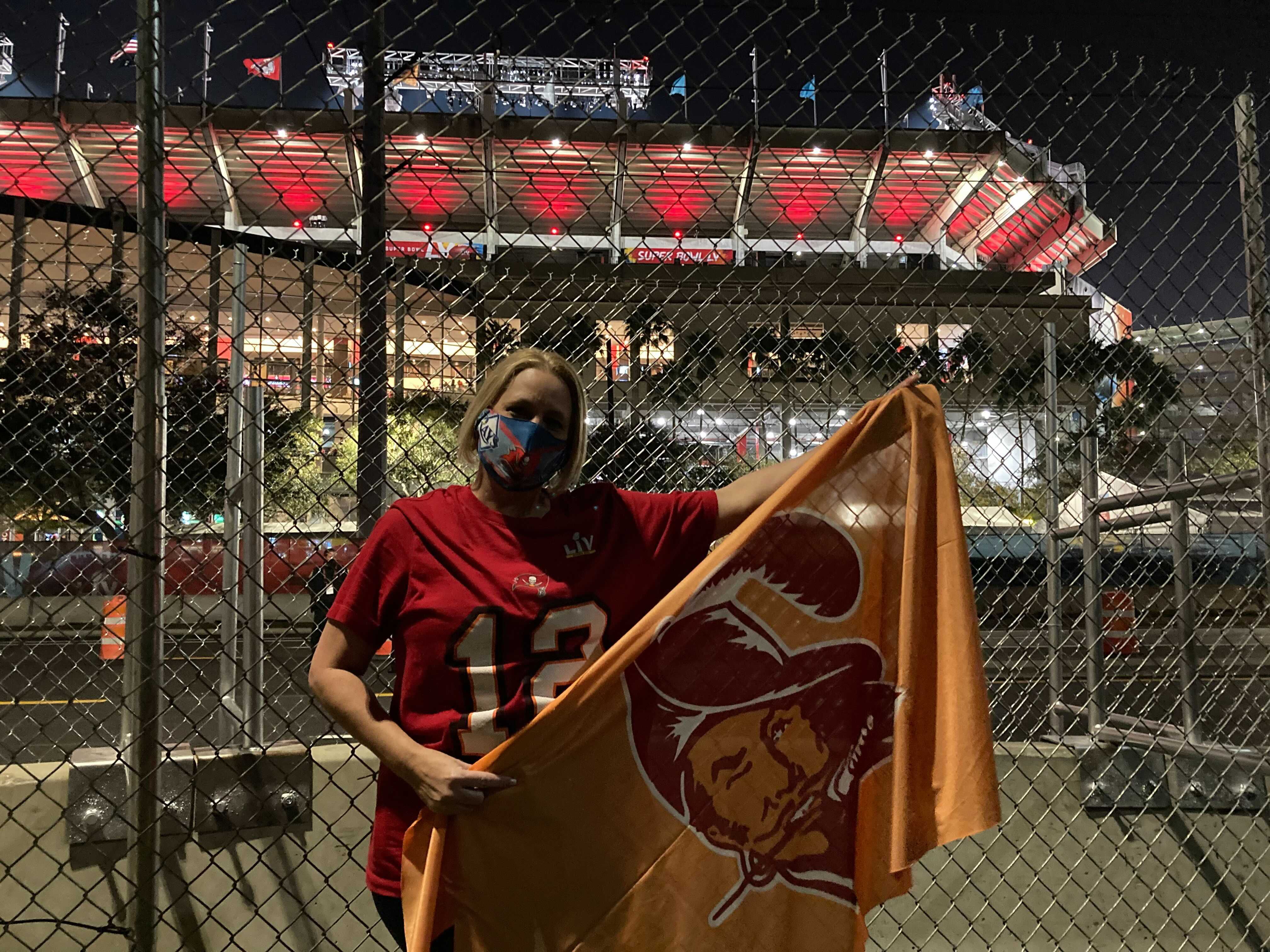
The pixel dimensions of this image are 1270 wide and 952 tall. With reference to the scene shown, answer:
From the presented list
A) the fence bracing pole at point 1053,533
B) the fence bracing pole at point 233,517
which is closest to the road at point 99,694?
the fence bracing pole at point 233,517

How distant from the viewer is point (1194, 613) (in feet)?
11.5

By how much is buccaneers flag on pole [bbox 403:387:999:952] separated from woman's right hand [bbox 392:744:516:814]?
6cm

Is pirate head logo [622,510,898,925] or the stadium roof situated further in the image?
the stadium roof

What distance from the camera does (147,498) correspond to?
86.0 inches

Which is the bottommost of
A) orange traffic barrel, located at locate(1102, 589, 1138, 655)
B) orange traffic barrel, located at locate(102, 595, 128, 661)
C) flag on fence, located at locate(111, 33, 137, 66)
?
orange traffic barrel, located at locate(102, 595, 128, 661)

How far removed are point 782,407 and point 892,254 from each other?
70 centimetres

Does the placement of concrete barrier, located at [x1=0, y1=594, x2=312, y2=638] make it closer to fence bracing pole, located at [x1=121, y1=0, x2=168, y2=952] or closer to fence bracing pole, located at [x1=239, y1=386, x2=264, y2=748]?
fence bracing pole, located at [x1=239, y1=386, x2=264, y2=748]

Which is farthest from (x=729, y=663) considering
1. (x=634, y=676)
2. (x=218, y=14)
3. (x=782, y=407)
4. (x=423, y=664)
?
(x=218, y=14)

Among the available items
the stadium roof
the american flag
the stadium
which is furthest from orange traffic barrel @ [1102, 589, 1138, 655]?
the american flag

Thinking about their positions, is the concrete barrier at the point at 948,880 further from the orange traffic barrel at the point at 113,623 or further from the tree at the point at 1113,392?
the orange traffic barrel at the point at 113,623

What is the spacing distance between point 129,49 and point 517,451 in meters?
1.71

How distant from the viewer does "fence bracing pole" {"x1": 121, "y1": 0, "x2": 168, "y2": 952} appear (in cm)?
217

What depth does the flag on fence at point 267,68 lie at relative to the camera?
243 centimetres

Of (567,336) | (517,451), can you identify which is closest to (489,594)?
(517,451)
